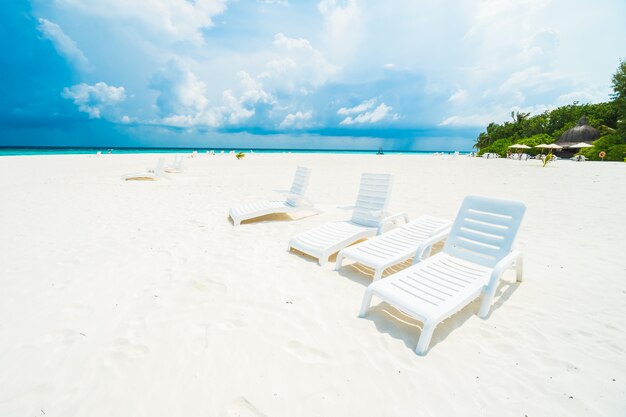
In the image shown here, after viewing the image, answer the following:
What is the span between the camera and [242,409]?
1935mm

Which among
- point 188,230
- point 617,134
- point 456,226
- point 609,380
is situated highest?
point 617,134

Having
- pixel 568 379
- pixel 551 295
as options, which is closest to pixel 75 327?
pixel 568 379

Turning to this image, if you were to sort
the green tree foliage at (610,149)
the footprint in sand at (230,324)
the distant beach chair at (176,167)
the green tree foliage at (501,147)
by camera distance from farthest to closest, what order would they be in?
the green tree foliage at (501,147) → the green tree foliage at (610,149) → the distant beach chair at (176,167) → the footprint in sand at (230,324)

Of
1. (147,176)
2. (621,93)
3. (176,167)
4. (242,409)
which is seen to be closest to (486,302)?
(242,409)

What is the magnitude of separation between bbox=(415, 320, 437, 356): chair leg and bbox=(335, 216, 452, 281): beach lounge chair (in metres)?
1.05

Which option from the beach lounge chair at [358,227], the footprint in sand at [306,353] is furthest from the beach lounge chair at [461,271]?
the beach lounge chair at [358,227]

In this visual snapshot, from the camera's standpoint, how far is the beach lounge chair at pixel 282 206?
5895 mm

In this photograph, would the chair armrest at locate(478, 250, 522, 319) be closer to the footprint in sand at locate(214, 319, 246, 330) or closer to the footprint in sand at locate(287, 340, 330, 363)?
the footprint in sand at locate(287, 340, 330, 363)

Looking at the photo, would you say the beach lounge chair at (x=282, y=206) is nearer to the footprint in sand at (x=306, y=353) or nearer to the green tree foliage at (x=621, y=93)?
the footprint in sand at (x=306, y=353)

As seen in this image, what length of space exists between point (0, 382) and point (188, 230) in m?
3.55

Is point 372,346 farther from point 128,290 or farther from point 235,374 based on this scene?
point 128,290

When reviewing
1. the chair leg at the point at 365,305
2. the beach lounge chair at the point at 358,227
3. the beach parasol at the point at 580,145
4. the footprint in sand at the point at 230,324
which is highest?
the beach parasol at the point at 580,145

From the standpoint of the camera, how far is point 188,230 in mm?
5531

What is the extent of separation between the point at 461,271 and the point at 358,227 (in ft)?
6.27
